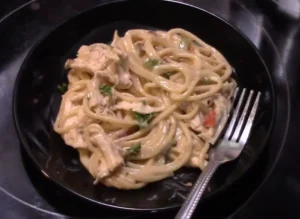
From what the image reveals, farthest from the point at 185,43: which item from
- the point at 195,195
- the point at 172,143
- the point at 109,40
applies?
the point at 195,195

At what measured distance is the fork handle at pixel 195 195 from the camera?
130 cm

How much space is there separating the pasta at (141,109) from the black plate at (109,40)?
43 mm

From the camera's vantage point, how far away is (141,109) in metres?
1.66

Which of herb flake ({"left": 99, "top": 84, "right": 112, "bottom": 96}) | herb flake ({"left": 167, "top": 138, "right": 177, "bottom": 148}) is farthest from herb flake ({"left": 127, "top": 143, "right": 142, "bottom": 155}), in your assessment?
herb flake ({"left": 99, "top": 84, "right": 112, "bottom": 96})

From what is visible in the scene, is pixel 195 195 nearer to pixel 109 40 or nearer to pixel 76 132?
pixel 76 132

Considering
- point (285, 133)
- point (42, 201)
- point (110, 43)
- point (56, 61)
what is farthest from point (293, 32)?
point (42, 201)

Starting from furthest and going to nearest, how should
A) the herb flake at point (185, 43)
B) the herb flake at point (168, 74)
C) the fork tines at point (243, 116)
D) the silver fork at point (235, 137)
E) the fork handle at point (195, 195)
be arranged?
the herb flake at point (185, 43), the herb flake at point (168, 74), the fork tines at point (243, 116), the silver fork at point (235, 137), the fork handle at point (195, 195)

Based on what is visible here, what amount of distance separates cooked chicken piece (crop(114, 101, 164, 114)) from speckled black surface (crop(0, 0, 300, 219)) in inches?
14.3

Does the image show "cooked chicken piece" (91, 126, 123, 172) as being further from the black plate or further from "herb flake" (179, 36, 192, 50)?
"herb flake" (179, 36, 192, 50)

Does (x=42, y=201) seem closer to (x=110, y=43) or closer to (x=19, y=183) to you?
(x=19, y=183)

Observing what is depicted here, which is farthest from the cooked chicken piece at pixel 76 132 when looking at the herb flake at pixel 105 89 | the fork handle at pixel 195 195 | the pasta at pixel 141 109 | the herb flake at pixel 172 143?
the fork handle at pixel 195 195

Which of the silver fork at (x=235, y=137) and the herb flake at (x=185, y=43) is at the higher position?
the herb flake at (x=185, y=43)

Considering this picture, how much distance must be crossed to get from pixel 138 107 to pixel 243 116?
0.37 metres

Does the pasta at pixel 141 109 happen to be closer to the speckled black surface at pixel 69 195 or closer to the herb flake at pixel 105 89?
the herb flake at pixel 105 89
